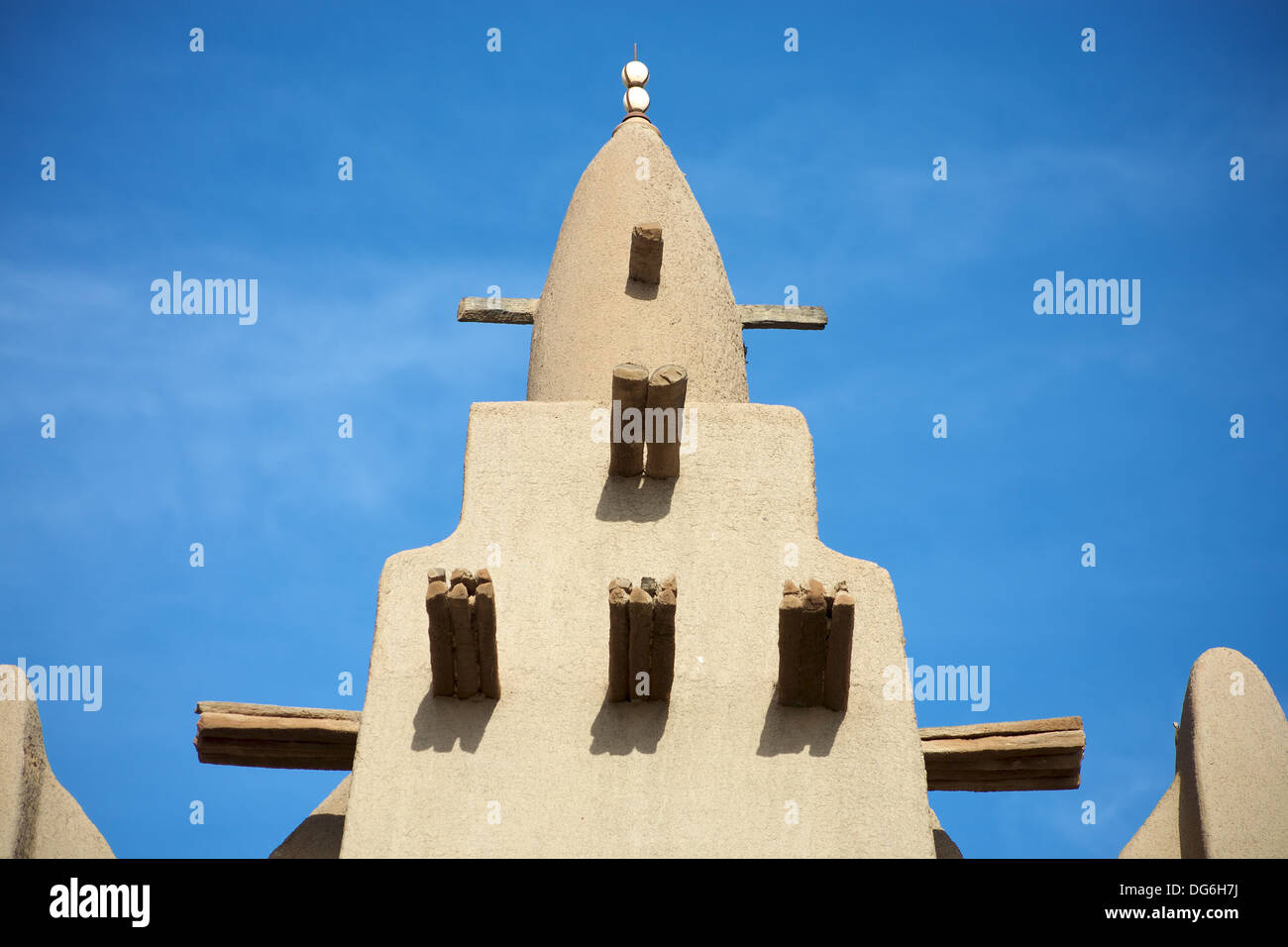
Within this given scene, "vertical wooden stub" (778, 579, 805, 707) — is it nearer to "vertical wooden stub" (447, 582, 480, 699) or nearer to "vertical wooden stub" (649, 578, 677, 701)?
"vertical wooden stub" (649, 578, 677, 701)

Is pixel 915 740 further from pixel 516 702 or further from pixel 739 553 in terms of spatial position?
pixel 516 702

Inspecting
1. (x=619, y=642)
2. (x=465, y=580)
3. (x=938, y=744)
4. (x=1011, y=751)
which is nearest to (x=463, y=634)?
(x=465, y=580)

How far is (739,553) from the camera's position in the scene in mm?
9500

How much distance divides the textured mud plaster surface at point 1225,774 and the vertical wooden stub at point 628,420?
3.52 meters

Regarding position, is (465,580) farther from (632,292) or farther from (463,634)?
(632,292)

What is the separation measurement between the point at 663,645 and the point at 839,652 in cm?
92

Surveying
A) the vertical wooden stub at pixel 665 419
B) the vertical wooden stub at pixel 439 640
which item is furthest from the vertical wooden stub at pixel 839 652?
the vertical wooden stub at pixel 439 640

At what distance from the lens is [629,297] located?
11.3m

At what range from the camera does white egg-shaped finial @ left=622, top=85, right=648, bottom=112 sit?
42.7 ft

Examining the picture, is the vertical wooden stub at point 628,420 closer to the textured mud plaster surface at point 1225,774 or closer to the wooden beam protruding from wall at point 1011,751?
the wooden beam protruding from wall at point 1011,751

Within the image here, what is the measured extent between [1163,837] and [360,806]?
179 inches

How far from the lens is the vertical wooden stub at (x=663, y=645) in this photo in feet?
27.1

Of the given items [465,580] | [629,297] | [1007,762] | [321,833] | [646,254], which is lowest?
[321,833]

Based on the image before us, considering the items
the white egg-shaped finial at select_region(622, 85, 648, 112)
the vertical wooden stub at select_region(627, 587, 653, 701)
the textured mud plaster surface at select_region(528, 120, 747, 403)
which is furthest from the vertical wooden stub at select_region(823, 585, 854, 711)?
the white egg-shaped finial at select_region(622, 85, 648, 112)
